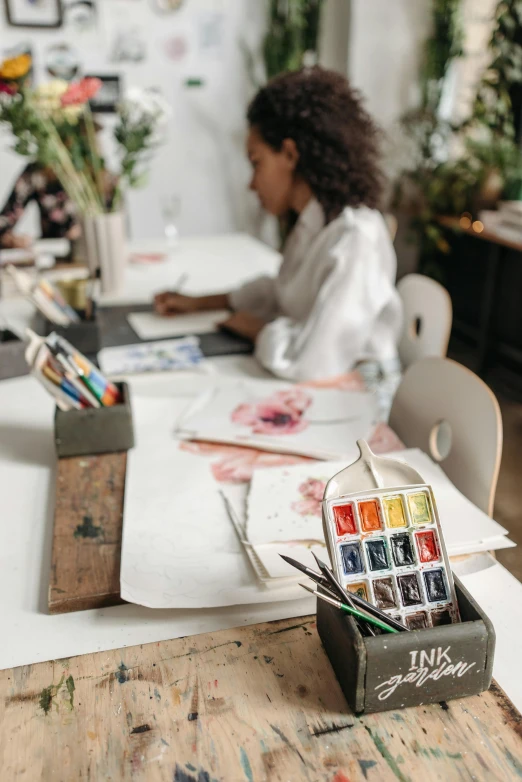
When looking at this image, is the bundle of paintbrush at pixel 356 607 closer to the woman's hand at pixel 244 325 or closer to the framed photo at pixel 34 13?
the woman's hand at pixel 244 325

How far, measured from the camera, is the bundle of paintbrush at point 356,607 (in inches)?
23.6

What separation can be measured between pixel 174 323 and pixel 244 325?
22 cm

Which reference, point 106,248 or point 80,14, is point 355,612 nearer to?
point 106,248

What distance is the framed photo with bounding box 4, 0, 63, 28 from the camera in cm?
341

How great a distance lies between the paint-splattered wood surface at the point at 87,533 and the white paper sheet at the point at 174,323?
0.62 m

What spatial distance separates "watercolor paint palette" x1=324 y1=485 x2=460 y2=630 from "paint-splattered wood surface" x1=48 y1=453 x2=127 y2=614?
0.93 ft

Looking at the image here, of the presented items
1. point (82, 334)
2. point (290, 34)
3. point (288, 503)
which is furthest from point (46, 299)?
point (290, 34)

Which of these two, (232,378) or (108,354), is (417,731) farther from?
(108,354)

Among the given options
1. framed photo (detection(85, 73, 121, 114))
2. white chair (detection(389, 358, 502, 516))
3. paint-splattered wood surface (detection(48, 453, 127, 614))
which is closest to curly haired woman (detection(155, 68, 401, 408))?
white chair (detection(389, 358, 502, 516))

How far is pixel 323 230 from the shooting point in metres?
1.51

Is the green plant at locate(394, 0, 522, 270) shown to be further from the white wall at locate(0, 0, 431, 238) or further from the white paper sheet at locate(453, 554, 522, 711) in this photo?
the white paper sheet at locate(453, 554, 522, 711)

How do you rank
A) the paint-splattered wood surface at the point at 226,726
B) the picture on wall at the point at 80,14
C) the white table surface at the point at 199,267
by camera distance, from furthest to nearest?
the picture on wall at the point at 80,14 → the white table surface at the point at 199,267 → the paint-splattered wood surface at the point at 226,726

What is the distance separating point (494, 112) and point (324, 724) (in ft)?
10.4

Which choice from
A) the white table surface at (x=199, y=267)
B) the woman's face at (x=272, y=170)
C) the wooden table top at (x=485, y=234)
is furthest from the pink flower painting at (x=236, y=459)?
the wooden table top at (x=485, y=234)
